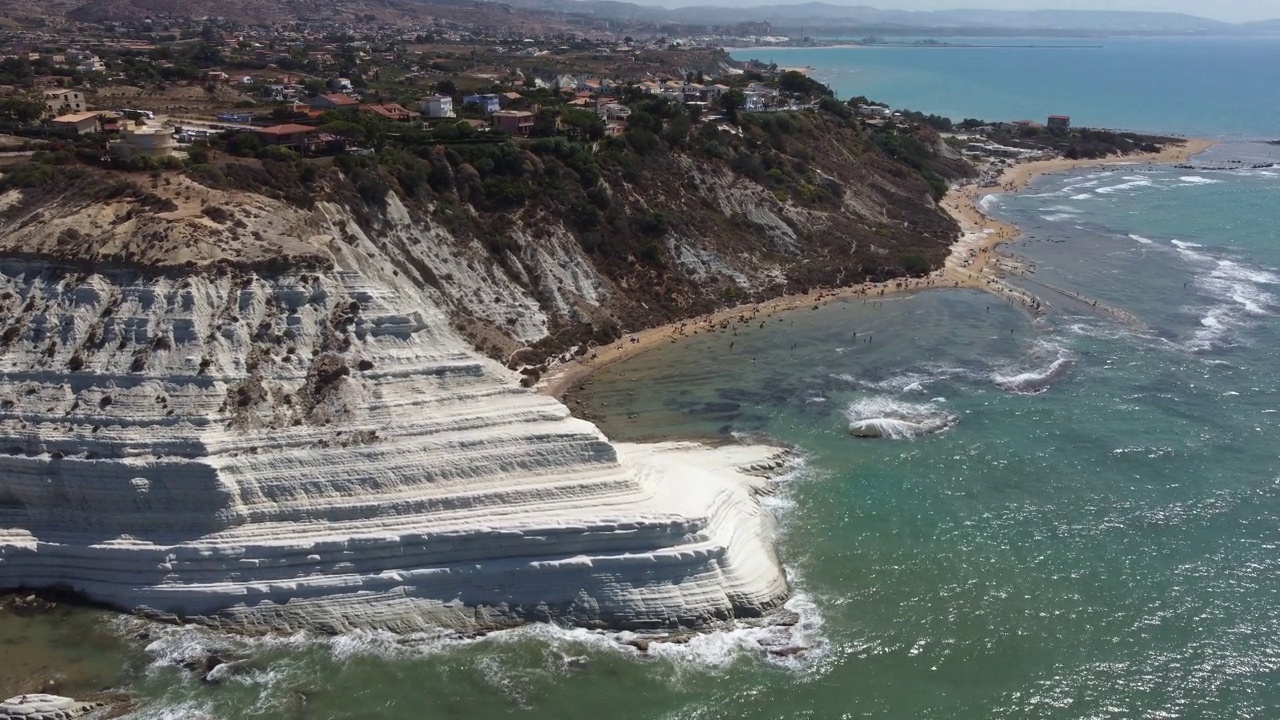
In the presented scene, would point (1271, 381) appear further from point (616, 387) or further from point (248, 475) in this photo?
point (248, 475)

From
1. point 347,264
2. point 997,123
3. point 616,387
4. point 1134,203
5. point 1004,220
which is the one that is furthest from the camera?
point 997,123

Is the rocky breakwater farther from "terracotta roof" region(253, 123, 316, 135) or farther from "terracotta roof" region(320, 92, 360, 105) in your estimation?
"terracotta roof" region(320, 92, 360, 105)

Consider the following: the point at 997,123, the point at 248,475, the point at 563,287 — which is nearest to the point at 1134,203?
the point at 997,123

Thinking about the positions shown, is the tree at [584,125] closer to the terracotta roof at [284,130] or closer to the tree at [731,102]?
the tree at [731,102]

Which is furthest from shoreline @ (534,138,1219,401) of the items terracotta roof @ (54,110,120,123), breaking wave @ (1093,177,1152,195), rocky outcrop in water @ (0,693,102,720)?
terracotta roof @ (54,110,120,123)

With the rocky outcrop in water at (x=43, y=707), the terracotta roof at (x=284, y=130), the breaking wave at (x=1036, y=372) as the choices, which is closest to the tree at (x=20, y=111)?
the terracotta roof at (x=284, y=130)

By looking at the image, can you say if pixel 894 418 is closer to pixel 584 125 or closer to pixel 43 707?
pixel 584 125
